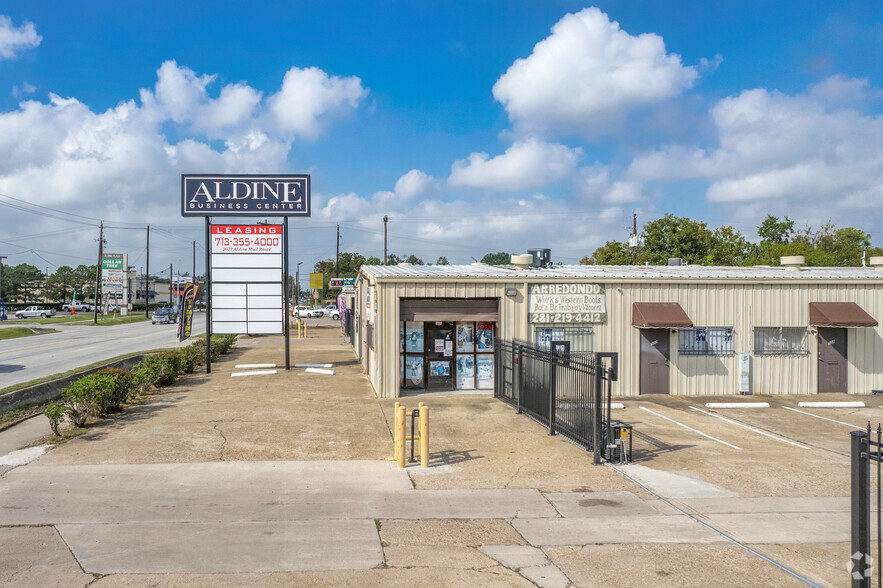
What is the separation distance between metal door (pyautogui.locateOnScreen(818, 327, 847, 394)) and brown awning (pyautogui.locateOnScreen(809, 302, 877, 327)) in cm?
68

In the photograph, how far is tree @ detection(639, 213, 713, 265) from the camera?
57.4 meters

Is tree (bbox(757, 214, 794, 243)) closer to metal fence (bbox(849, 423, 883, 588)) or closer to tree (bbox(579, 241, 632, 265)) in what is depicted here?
tree (bbox(579, 241, 632, 265))

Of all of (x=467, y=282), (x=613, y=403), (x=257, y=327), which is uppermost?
(x=467, y=282)

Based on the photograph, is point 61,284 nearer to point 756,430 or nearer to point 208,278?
point 208,278

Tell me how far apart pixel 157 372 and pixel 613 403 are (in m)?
12.7

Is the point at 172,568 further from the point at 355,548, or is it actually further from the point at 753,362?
the point at 753,362

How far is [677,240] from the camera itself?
2261 inches

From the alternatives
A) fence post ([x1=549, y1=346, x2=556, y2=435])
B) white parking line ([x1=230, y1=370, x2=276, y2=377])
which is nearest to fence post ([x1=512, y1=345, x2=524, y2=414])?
fence post ([x1=549, y1=346, x2=556, y2=435])

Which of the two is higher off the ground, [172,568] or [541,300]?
[541,300]

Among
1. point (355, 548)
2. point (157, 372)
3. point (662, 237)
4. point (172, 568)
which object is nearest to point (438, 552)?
point (355, 548)

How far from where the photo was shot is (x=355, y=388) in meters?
18.7

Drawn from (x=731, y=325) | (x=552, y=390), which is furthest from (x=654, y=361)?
(x=552, y=390)

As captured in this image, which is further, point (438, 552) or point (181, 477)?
point (181, 477)


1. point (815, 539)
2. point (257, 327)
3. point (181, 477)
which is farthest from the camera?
point (257, 327)
